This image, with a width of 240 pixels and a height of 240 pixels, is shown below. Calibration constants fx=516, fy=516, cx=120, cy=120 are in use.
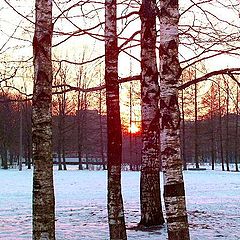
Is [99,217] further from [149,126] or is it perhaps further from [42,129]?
[42,129]

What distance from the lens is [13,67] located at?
27.6 ft

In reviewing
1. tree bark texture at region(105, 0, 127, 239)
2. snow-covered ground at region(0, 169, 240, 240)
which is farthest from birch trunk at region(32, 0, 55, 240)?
snow-covered ground at region(0, 169, 240, 240)

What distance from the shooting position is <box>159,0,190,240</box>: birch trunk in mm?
5539

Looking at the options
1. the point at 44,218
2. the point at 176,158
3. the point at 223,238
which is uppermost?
the point at 176,158

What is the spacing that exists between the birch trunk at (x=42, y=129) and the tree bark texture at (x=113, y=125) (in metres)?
1.40

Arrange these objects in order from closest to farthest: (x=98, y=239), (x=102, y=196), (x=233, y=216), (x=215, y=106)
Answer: (x=98, y=239) → (x=233, y=216) → (x=102, y=196) → (x=215, y=106)

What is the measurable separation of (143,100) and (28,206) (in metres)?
8.08

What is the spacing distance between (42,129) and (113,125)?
5.34ft

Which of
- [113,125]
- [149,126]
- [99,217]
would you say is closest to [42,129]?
[113,125]

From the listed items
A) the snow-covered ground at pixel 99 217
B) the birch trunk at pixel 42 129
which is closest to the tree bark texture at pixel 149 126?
the snow-covered ground at pixel 99 217

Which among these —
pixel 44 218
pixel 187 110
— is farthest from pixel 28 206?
pixel 187 110

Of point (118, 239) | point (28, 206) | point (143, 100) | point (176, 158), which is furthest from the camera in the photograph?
point (28, 206)

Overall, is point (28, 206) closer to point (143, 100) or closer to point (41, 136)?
point (143, 100)

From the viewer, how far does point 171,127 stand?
18.3 feet
